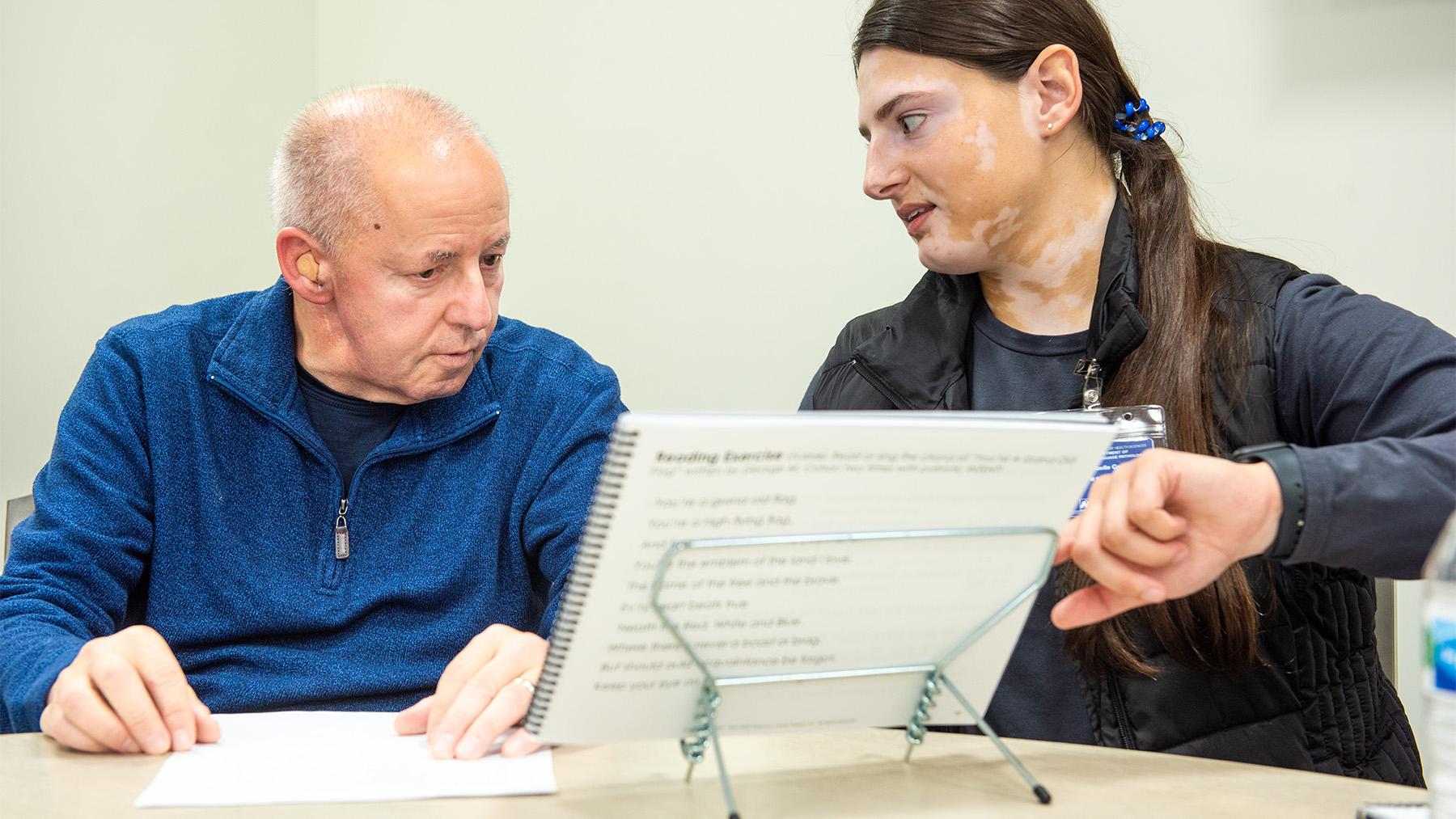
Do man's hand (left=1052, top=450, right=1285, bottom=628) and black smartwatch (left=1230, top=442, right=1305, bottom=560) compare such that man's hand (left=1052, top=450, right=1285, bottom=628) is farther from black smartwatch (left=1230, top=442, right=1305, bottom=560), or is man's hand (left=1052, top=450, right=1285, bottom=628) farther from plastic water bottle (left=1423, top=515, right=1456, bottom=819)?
plastic water bottle (left=1423, top=515, right=1456, bottom=819)

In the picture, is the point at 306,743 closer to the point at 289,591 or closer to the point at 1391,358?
the point at 289,591

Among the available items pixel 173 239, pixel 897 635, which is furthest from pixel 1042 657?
pixel 173 239

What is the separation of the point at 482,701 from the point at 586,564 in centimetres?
33

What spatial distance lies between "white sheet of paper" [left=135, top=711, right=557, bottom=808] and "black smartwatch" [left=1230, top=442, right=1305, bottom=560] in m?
0.57

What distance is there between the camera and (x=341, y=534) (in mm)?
1436

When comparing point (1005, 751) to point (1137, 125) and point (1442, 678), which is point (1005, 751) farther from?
point (1137, 125)

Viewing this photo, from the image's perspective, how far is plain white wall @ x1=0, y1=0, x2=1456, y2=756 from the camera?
181cm

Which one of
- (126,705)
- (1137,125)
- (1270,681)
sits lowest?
(1270,681)

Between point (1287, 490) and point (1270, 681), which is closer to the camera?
point (1287, 490)

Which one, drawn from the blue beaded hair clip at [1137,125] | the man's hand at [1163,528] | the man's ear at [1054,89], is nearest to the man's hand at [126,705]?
the man's hand at [1163,528]

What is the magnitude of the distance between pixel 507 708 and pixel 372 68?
2060mm

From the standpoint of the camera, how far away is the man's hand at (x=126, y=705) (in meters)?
0.97

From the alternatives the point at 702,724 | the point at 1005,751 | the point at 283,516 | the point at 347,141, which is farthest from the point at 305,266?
the point at 1005,751

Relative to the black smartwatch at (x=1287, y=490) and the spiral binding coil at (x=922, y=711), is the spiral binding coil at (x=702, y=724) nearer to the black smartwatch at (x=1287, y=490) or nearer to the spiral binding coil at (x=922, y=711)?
the spiral binding coil at (x=922, y=711)
